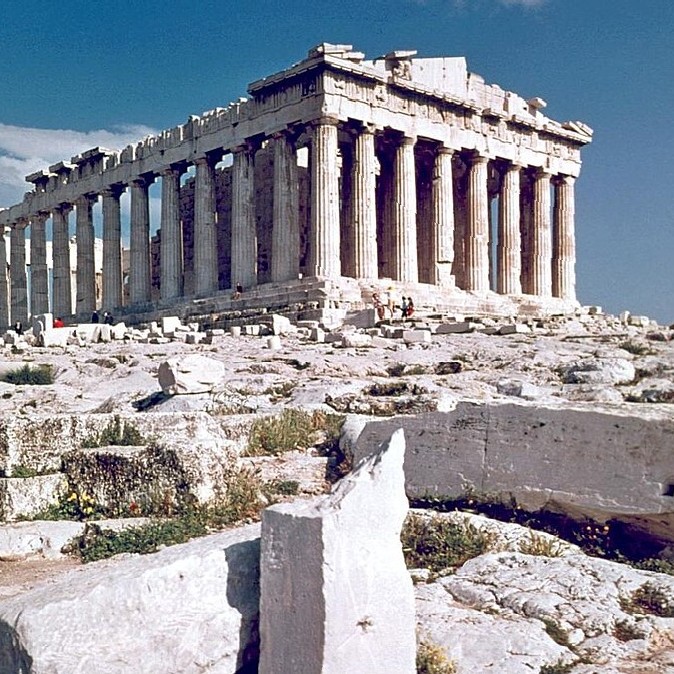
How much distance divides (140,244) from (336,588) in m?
37.8

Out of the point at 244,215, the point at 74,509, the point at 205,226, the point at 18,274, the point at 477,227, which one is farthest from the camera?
the point at 18,274

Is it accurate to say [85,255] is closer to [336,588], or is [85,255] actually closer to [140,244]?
[140,244]

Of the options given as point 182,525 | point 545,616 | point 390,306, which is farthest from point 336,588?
point 390,306

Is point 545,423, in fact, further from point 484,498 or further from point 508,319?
point 508,319

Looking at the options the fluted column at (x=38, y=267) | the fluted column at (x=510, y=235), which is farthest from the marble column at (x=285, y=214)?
the fluted column at (x=38, y=267)

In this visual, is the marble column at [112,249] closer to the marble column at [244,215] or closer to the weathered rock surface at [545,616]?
the marble column at [244,215]

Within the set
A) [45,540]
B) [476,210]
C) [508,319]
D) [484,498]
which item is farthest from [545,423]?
[476,210]

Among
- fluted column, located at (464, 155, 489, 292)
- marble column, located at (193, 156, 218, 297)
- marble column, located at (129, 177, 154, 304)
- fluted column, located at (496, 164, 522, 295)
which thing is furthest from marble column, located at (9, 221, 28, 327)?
fluted column, located at (496, 164, 522, 295)

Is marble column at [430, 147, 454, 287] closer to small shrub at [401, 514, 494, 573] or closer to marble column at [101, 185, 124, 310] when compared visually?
marble column at [101, 185, 124, 310]

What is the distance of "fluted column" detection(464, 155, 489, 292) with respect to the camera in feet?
120

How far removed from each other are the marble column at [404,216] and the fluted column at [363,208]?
149 centimetres

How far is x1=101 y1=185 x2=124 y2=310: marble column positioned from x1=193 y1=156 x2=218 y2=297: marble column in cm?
683

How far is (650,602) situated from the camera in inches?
221

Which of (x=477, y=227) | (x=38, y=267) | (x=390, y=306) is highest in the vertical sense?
(x=477, y=227)
